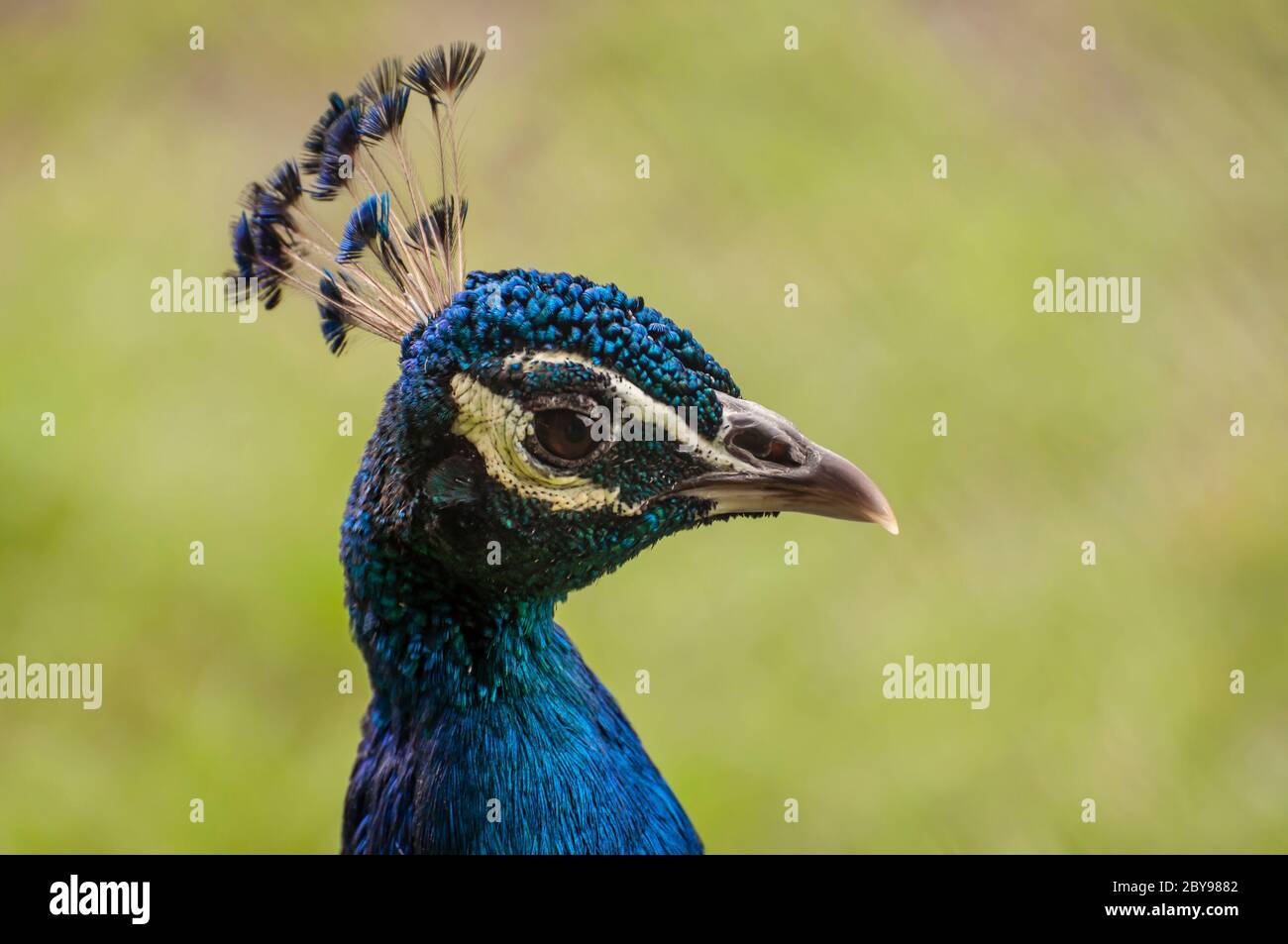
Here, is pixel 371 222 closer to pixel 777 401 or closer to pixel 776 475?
pixel 776 475

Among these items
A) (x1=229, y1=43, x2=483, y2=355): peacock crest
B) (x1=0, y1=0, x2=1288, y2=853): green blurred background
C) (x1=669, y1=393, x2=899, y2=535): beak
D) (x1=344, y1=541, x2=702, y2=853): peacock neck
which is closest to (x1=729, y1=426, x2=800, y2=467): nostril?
(x1=669, y1=393, x2=899, y2=535): beak

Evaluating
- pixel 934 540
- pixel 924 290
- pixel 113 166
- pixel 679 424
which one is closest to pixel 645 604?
pixel 934 540

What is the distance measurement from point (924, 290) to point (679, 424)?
10.6ft

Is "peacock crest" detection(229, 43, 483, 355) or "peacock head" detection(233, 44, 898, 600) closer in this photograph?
"peacock head" detection(233, 44, 898, 600)

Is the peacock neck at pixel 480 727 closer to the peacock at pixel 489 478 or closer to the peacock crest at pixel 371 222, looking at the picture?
the peacock at pixel 489 478

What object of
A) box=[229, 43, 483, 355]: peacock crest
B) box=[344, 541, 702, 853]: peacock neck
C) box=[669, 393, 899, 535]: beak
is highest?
box=[229, 43, 483, 355]: peacock crest

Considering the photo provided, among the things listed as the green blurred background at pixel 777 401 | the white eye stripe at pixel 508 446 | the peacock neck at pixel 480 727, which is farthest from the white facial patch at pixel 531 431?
the green blurred background at pixel 777 401

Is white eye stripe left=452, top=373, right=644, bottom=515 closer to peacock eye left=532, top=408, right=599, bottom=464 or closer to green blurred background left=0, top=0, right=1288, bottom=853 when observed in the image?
peacock eye left=532, top=408, right=599, bottom=464

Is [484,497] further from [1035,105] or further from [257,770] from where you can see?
[1035,105]

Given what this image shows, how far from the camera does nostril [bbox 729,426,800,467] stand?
1.96 metres

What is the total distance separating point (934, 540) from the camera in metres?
4.40

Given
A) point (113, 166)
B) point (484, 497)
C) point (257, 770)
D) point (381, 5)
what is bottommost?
point (257, 770)

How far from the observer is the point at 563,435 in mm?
1899

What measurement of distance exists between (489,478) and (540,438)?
87 mm
